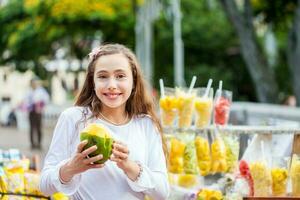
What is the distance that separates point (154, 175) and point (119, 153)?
32 cm

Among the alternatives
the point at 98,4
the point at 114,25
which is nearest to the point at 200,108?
the point at 98,4

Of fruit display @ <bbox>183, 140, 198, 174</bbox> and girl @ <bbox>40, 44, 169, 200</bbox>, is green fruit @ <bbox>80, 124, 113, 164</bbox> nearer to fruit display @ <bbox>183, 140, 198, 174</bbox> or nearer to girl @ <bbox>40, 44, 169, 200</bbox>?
girl @ <bbox>40, 44, 169, 200</bbox>

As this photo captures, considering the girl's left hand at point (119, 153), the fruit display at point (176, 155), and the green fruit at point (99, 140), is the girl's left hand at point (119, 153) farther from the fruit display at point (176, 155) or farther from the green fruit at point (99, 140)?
the fruit display at point (176, 155)

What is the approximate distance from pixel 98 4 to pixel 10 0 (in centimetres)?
704

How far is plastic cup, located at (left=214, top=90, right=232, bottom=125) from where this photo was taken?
255 inches

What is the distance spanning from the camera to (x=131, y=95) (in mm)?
4172

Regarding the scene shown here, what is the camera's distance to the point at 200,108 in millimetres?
6406

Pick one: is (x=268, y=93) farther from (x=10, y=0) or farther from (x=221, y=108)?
(x=10, y=0)

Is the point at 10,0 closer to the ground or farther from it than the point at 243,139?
farther from it

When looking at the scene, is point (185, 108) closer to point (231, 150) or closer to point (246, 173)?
point (231, 150)

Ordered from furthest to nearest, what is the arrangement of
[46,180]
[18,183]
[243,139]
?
[243,139], [18,183], [46,180]

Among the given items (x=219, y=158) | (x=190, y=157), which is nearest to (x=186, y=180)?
(x=190, y=157)

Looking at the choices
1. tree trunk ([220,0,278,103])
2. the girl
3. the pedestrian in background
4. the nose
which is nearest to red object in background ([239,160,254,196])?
the girl

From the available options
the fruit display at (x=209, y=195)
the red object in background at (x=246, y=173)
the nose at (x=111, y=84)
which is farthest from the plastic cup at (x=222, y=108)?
the nose at (x=111, y=84)
